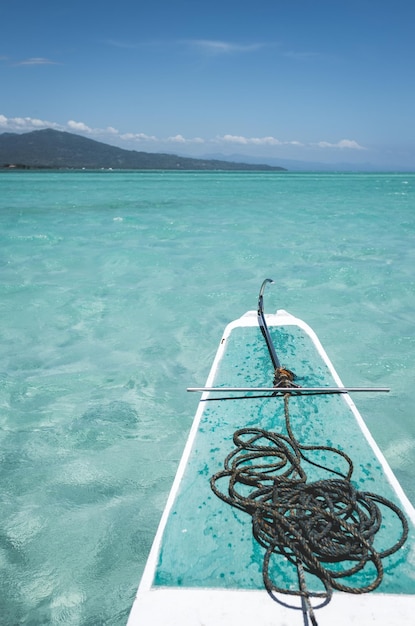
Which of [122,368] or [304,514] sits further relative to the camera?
[122,368]

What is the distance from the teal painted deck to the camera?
207 centimetres

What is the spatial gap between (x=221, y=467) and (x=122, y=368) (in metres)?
3.17

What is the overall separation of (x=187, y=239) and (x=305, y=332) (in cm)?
1063

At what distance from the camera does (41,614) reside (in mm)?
2584

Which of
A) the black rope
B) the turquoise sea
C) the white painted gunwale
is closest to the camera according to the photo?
the white painted gunwale

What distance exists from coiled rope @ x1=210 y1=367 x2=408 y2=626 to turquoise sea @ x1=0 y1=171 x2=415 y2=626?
107cm

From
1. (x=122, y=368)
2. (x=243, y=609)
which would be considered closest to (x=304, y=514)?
(x=243, y=609)

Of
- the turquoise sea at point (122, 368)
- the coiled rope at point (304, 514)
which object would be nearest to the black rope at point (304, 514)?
the coiled rope at point (304, 514)

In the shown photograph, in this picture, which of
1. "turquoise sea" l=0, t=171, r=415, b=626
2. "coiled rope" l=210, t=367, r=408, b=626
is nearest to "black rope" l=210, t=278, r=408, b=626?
"coiled rope" l=210, t=367, r=408, b=626

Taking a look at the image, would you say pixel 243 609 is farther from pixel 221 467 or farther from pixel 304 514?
pixel 221 467

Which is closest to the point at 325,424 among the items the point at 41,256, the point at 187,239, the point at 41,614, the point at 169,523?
the point at 169,523

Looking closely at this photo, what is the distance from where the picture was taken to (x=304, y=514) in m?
2.31

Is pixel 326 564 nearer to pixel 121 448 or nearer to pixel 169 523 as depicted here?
pixel 169 523

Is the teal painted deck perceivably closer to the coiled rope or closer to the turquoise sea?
the coiled rope
